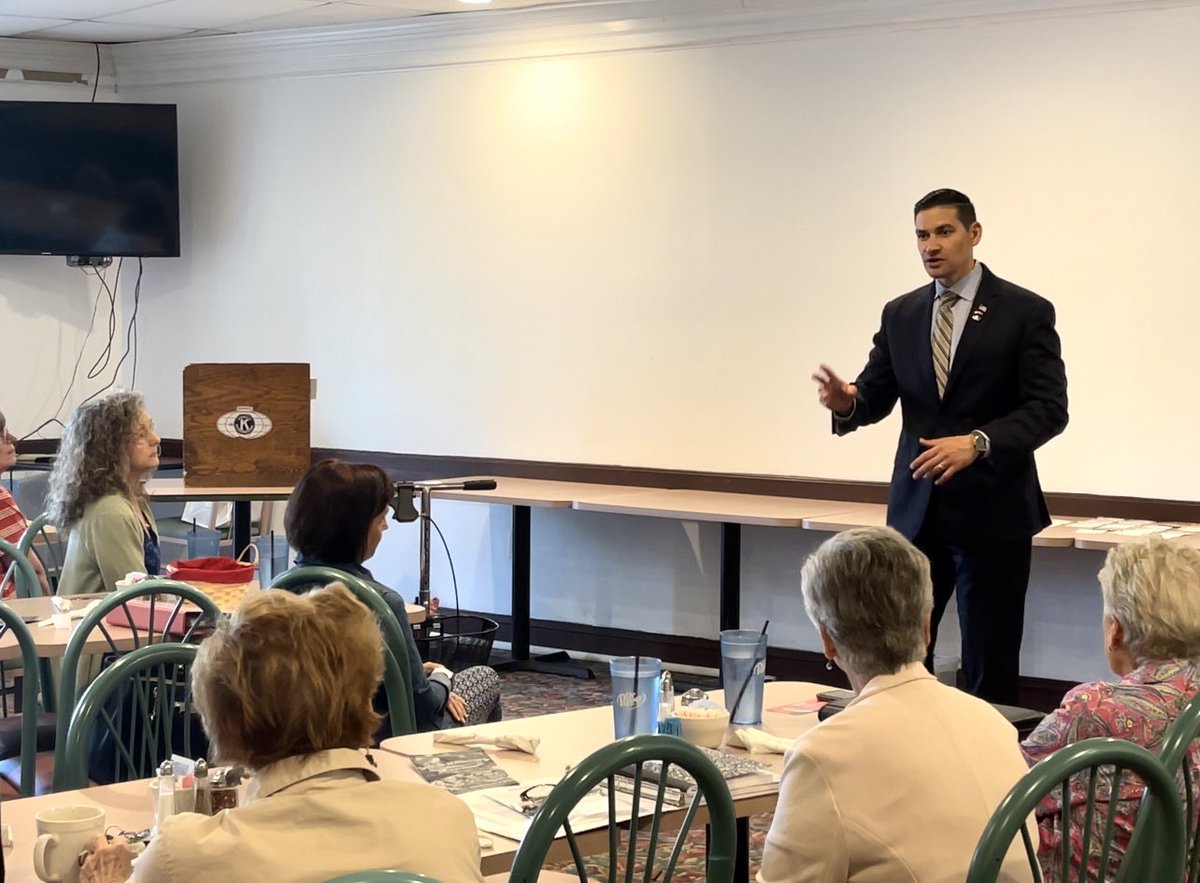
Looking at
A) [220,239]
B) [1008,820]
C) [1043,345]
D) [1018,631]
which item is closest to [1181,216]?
[1043,345]

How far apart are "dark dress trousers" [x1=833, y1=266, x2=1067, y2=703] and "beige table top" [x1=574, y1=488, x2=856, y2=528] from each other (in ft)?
4.80

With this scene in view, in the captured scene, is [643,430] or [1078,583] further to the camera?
[643,430]

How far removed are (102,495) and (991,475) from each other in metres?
2.46

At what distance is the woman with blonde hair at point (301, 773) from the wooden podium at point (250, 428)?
4.51 m

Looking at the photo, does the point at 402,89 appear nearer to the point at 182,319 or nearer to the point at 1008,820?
the point at 182,319

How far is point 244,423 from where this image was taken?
623cm

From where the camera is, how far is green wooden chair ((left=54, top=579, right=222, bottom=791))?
2.82 m

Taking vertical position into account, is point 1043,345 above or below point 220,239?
below

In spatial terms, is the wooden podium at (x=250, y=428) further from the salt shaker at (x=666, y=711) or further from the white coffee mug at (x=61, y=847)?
the white coffee mug at (x=61, y=847)

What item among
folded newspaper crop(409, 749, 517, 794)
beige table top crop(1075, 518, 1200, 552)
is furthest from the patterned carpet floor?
folded newspaper crop(409, 749, 517, 794)

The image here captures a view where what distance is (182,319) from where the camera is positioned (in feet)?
26.6

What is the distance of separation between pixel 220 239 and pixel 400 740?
5788mm

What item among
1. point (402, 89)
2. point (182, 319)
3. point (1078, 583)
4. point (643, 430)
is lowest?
point (1078, 583)

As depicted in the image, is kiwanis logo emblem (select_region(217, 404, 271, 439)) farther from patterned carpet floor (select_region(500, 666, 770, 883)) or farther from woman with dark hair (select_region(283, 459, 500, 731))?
woman with dark hair (select_region(283, 459, 500, 731))
